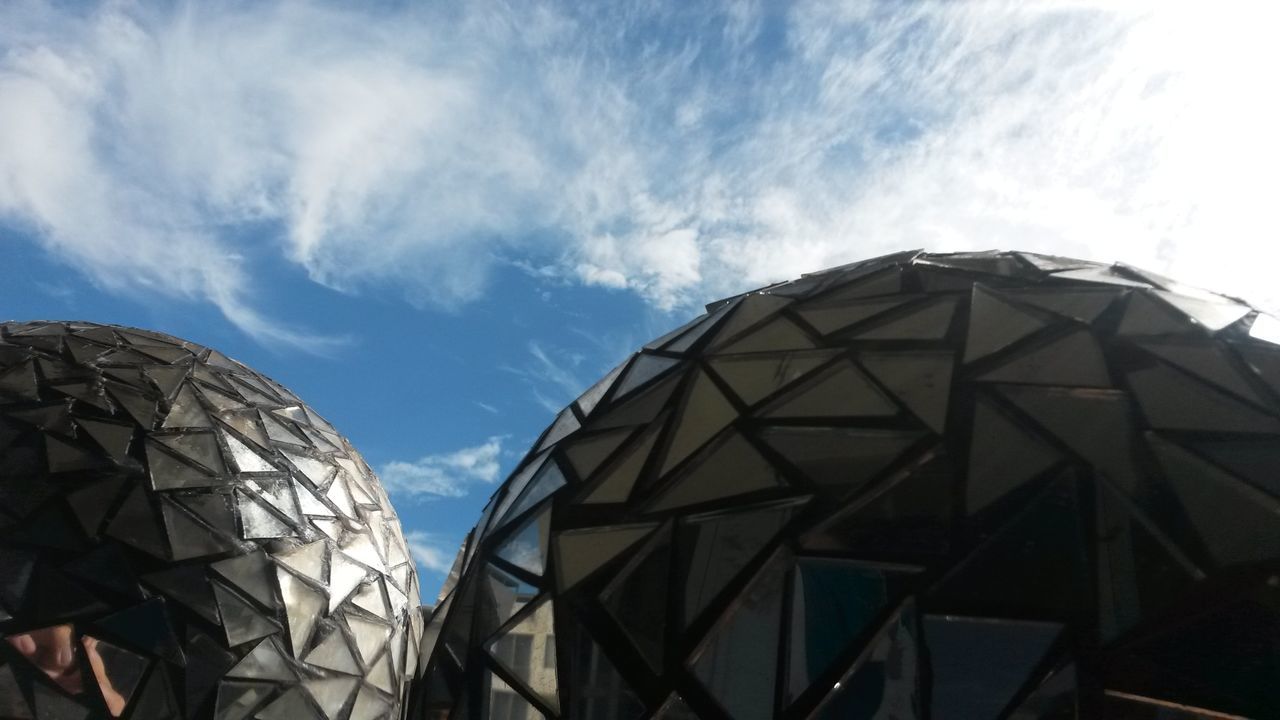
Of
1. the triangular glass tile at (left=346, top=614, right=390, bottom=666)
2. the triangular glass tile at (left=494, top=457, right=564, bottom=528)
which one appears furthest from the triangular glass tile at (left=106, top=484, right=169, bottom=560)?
the triangular glass tile at (left=494, top=457, right=564, bottom=528)

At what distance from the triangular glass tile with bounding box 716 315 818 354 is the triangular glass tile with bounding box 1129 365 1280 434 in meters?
1.62

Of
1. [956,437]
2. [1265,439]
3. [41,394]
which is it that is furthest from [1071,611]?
[41,394]

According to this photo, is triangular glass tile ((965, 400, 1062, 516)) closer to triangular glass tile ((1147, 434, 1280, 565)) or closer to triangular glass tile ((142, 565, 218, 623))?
triangular glass tile ((1147, 434, 1280, 565))

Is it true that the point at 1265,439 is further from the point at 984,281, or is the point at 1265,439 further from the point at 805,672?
the point at 805,672

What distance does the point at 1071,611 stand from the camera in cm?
347

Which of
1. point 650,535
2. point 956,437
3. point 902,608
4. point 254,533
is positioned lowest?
point 902,608

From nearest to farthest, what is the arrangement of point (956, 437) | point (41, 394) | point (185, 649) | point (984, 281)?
1. point (956, 437)
2. point (984, 281)
3. point (185, 649)
4. point (41, 394)

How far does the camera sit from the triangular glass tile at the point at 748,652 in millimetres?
3834

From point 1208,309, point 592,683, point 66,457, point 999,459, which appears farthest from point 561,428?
point 66,457

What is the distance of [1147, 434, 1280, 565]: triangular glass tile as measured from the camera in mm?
3508

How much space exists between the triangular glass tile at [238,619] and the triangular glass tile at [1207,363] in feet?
23.5

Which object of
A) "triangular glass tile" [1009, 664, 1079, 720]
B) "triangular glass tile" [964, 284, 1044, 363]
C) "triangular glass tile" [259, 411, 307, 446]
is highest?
"triangular glass tile" [259, 411, 307, 446]

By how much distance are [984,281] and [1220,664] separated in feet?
7.90

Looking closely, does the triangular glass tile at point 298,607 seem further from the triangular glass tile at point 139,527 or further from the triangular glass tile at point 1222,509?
the triangular glass tile at point 1222,509
